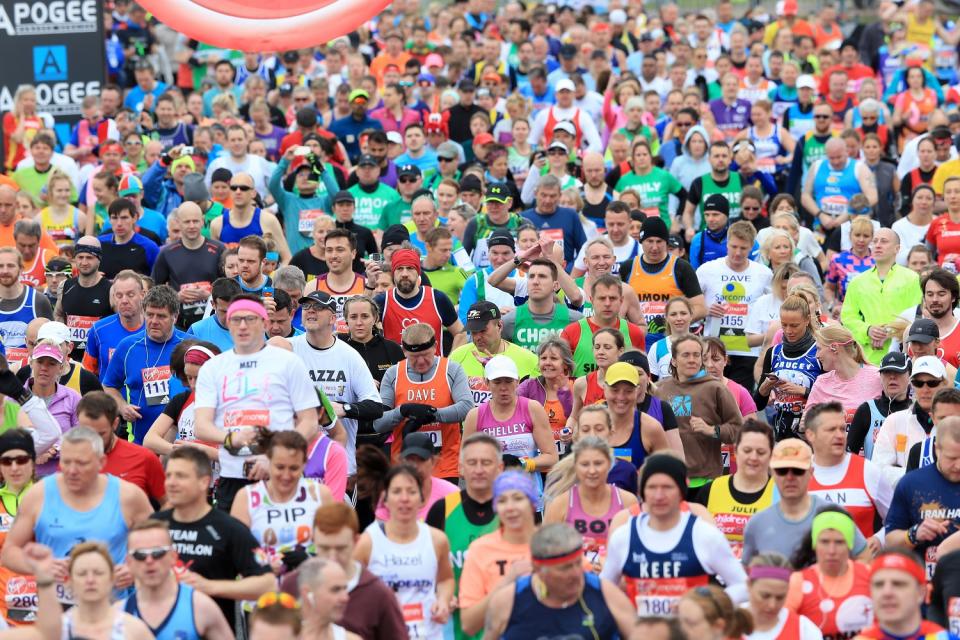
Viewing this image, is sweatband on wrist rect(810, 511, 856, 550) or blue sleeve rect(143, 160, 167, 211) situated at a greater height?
blue sleeve rect(143, 160, 167, 211)

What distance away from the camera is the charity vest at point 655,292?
12.7 metres

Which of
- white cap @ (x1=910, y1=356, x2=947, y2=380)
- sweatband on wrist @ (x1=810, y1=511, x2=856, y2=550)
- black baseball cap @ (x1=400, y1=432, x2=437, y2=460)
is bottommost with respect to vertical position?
sweatband on wrist @ (x1=810, y1=511, x2=856, y2=550)

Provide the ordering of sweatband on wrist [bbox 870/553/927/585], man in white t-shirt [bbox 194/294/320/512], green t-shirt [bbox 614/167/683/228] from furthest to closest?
green t-shirt [bbox 614/167/683/228], man in white t-shirt [bbox 194/294/320/512], sweatband on wrist [bbox 870/553/927/585]

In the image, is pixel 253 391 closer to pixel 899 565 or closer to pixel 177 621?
pixel 177 621

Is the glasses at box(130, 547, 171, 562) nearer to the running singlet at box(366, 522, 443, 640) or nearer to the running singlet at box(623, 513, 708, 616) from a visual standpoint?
the running singlet at box(366, 522, 443, 640)

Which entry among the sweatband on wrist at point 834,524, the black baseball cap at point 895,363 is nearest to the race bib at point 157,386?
the black baseball cap at point 895,363

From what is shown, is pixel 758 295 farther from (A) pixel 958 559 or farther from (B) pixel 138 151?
(B) pixel 138 151

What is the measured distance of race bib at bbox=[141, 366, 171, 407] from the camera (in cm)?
1095

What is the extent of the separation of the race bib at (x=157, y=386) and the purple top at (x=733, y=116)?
9862mm

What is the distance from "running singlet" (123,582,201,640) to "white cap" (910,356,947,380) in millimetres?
4361

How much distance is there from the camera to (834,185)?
16.8 meters

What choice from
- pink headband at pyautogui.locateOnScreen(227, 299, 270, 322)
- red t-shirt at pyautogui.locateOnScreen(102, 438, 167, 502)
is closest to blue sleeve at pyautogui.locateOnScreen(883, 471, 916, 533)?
pink headband at pyautogui.locateOnScreen(227, 299, 270, 322)

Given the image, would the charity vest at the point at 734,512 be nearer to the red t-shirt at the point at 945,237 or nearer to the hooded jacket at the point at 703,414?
the hooded jacket at the point at 703,414

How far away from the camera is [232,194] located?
48.8 feet
